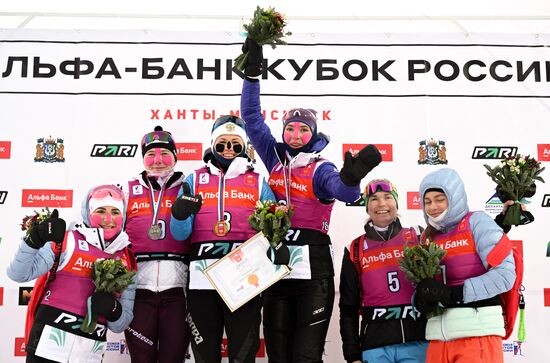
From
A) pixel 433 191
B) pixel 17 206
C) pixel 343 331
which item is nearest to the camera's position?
pixel 433 191

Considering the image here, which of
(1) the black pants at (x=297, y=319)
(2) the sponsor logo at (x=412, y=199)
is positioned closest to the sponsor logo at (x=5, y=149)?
(1) the black pants at (x=297, y=319)

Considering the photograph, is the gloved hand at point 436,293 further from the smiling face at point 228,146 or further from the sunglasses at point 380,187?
the smiling face at point 228,146

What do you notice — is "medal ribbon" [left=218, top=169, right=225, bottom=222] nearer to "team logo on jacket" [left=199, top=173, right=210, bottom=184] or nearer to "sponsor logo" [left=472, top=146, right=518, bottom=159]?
"team logo on jacket" [left=199, top=173, right=210, bottom=184]

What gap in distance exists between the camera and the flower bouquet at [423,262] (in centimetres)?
355

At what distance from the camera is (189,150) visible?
5.05m

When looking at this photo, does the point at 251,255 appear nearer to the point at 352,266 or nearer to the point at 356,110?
the point at 352,266

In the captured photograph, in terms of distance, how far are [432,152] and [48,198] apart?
3.19 meters

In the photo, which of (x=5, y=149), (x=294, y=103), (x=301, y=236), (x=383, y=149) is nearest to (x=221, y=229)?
(x=301, y=236)

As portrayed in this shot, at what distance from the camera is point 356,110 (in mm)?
5109

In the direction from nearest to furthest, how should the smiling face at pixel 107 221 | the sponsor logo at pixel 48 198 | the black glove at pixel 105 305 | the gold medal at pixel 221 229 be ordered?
1. the black glove at pixel 105 305
2. the smiling face at pixel 107 221
3. the gold medal at pixel 221 229
4. the sponsor logo at pixel 48 198

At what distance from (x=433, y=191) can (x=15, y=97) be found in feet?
11.6

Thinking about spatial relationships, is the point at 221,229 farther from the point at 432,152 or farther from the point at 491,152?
the point at 491,152

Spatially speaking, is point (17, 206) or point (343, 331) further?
point (17, 206)

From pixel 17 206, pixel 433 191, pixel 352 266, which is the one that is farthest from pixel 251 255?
pixel 17 206
